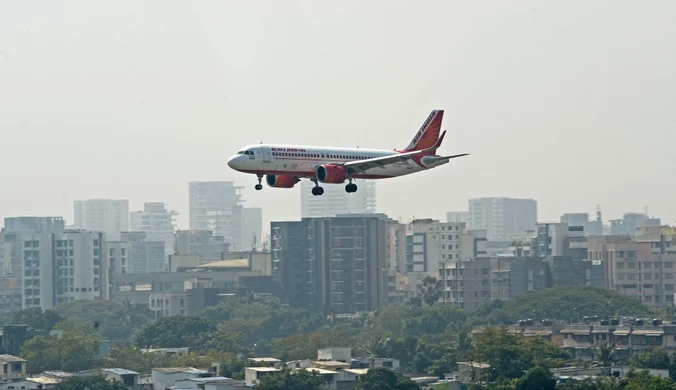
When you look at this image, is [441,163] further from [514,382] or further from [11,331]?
[11,331]

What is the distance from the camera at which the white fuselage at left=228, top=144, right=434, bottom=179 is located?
375ft

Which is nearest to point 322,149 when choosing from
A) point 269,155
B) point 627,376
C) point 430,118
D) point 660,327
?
point 269,155

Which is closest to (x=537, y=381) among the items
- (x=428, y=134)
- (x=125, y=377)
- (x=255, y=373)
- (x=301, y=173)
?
(x=255, y=373)

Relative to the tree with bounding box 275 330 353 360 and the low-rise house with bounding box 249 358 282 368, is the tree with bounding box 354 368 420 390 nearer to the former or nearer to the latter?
the low-rise house with bounding box 249 358 282 368

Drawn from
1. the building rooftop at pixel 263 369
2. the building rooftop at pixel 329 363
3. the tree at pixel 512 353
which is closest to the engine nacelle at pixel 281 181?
the building rooftop at pixel 263 369

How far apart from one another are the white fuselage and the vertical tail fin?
6401mm

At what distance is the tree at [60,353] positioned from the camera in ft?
598

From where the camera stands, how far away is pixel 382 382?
145 metres

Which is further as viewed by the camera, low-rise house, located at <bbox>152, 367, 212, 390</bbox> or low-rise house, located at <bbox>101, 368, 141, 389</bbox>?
low-rise house, located at <bbox>101, 368, 141, 389</bbox>

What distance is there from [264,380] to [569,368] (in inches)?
1272

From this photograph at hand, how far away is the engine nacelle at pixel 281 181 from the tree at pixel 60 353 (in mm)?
67866

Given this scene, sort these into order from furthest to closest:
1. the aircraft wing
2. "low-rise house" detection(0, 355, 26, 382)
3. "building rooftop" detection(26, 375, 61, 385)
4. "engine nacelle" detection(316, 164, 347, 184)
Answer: "low-rise house" detection(0, 355, 26, 382), "building rooftop" detection(26, 375, 61, 385), the aircraft wing, "engine nacelle" detection(316, 164, 347, 184)

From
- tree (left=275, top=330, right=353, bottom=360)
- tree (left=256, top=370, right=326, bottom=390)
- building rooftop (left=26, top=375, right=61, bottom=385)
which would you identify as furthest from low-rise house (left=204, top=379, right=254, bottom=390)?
tree (left=275, top=330, right=353, bottom=360)

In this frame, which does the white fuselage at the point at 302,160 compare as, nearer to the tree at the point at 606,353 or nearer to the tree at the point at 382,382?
the tree at the point at 382,382
